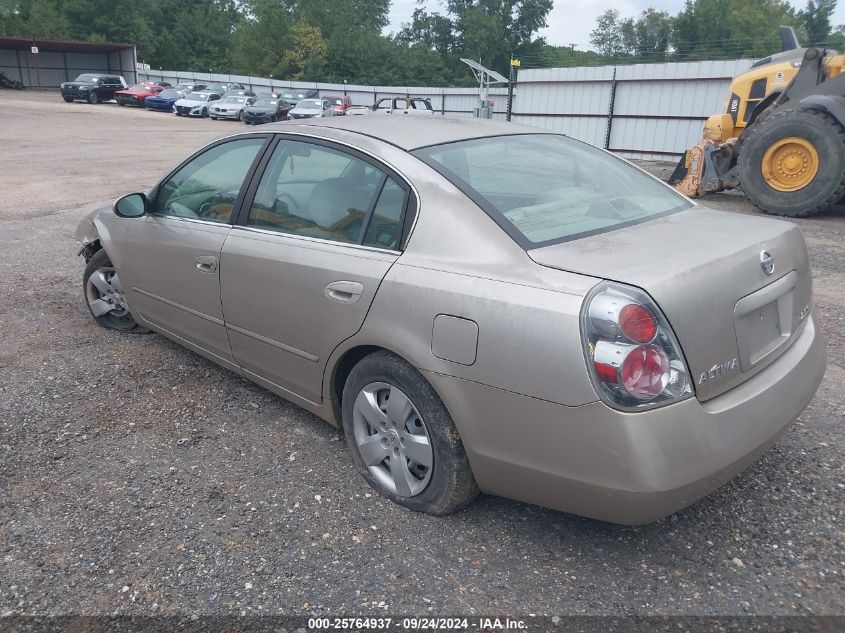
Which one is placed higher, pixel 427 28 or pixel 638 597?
pixel 427 28

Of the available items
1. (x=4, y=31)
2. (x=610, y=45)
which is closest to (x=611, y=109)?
(x=4, y=31)

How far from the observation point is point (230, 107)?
102 ft

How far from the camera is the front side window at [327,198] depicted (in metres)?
2.82

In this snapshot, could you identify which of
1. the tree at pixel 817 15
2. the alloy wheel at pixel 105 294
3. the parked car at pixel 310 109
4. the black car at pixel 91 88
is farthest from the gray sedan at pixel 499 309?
the tree at pixel 817 15

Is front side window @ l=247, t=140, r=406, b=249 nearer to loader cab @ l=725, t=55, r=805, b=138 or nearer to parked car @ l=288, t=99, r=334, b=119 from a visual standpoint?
loader cab @ l=725, t=55, r=805, b=138

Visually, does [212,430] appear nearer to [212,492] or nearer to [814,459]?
[212,492]

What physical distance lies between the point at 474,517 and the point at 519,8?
Answer: 271 ft

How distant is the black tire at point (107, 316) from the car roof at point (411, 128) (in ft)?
5.96

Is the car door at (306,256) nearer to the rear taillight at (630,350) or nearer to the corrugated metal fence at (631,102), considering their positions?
the rear taillight at (630,350)

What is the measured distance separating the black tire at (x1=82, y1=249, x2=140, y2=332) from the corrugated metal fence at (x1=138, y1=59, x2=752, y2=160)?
13.3 metres

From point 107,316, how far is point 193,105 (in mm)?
31139

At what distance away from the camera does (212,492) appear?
292 cm

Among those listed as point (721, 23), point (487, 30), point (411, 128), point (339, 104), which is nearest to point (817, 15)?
point (721, 23)

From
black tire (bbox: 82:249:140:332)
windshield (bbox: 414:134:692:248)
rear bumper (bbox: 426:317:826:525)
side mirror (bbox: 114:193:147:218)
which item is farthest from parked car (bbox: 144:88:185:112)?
rear bumper (bbox: 426:317:826:525)
